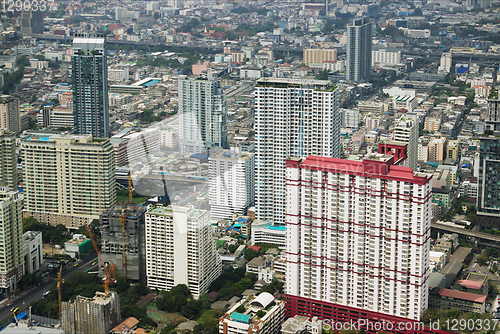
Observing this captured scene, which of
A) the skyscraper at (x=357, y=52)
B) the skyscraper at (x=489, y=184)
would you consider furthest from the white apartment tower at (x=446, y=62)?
the skyscraper at (x=489, y=184)

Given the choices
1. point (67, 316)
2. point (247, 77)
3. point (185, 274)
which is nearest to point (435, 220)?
point (185, 274)

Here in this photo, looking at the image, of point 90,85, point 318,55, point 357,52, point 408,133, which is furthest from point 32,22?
point 408,133

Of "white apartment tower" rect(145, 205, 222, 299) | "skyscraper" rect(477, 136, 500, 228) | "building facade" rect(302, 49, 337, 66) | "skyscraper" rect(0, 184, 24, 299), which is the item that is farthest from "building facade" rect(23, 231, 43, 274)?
"building facade" rect(302, 49, 337, 66)

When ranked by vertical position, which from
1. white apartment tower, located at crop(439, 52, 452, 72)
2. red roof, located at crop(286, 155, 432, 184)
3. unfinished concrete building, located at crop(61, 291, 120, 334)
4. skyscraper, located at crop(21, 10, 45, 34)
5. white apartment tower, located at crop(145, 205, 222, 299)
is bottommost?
unfinished concrete building, located at crop(61, 291, 120, 334)

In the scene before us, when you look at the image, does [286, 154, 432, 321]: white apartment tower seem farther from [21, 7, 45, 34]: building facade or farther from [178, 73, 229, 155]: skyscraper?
[21, 7, 45, 34]: building facade

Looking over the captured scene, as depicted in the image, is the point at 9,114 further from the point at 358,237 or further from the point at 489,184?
the point at 358,237

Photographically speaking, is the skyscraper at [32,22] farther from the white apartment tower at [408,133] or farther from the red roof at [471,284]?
the red roof at [471,284]
